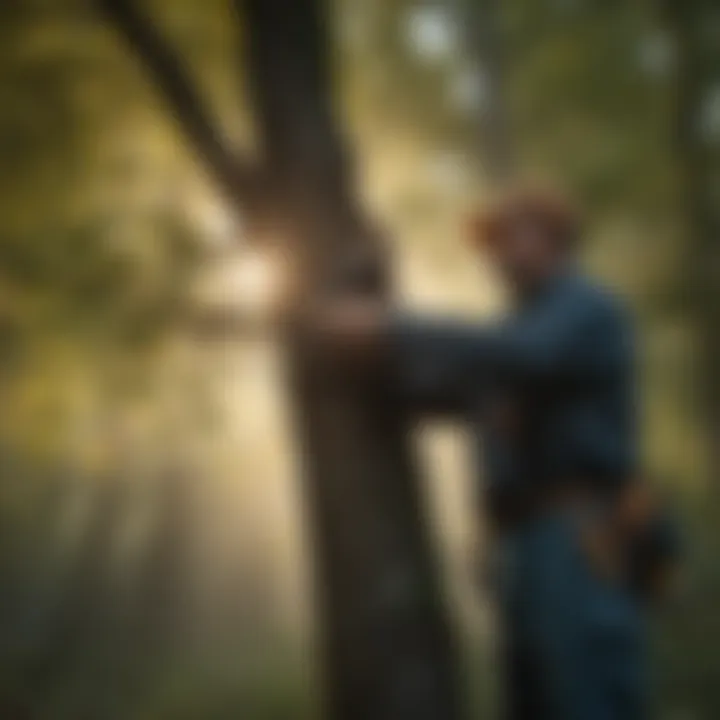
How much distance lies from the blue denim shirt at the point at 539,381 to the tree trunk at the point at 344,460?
0.17 ft

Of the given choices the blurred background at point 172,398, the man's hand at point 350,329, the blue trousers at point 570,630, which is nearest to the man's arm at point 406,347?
the man's hand at point 350,329

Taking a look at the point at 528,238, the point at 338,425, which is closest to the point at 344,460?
the point at 338,425

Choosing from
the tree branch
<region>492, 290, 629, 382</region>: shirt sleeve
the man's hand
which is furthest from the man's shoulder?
the tree branch

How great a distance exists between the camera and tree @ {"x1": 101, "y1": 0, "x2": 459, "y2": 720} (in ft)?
3.42

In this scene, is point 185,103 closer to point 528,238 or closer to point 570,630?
point 528,238

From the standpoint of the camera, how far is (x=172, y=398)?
1.69 m

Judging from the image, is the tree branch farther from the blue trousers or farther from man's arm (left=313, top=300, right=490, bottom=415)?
the blue trousers

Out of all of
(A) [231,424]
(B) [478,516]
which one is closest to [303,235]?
(B) [478,516]

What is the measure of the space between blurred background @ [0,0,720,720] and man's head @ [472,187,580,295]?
0.38m

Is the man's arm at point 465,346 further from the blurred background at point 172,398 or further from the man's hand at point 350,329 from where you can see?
the blurred background at point 172,398

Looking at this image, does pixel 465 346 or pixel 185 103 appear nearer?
pixel 465 346

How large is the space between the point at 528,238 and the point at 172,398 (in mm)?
734

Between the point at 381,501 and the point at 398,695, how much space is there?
165 millimetres

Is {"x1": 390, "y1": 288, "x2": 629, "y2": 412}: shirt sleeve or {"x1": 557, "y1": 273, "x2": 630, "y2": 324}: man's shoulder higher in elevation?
{"x1": 557, "y1": 273, "x2": 630, "y2": 324}: man's shoulder
